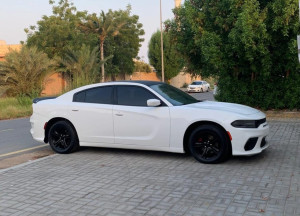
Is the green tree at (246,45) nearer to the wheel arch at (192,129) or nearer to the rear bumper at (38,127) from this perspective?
the wheel arch at (192,129)

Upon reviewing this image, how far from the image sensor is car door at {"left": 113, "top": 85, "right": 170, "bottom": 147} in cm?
712

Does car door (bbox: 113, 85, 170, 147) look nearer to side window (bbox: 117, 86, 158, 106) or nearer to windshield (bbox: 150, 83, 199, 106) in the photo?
side window (bbox: 117, 86, 158, 106)

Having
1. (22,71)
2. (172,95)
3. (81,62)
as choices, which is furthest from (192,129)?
(81,62)

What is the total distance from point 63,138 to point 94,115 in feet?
3.13

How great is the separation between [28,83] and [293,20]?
17.4m

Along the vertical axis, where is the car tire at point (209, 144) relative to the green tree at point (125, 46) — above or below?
below

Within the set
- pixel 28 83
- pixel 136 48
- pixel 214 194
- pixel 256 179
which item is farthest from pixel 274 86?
pixel 136 48

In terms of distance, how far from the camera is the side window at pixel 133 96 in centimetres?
745

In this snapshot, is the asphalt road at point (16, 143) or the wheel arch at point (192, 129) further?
the asphalt road at point (16, 143)

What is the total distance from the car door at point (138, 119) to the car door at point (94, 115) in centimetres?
17

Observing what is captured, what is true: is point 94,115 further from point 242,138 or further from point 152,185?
point 242,138

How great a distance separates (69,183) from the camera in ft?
19.1

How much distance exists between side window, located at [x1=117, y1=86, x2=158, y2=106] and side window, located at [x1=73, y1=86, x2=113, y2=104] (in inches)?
9.5

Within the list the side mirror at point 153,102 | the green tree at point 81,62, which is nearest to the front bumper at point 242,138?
the side mirror at point 153,102
